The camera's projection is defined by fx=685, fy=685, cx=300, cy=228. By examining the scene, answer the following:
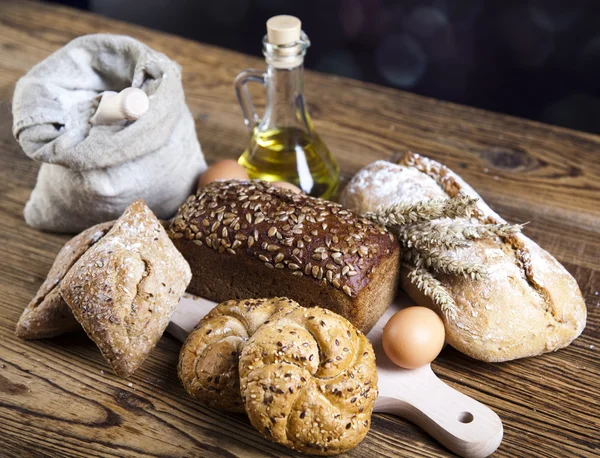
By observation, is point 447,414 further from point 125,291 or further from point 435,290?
point 125,291

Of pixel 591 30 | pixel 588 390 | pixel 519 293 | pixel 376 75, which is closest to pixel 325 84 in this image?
pixel 376 75

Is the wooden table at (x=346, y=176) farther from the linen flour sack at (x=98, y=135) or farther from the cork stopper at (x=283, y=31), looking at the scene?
the cork stopper at (x=283, y=31)

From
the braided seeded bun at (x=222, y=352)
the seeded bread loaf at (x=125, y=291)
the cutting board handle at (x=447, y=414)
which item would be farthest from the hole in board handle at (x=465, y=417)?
the seeded bread loaf at (x=125, y=291)

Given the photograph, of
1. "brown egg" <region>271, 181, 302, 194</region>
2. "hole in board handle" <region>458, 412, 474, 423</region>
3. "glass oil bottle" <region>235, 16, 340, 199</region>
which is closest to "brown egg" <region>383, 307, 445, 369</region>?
"hole in board handle" <region>458, 412, 474, 423</region>

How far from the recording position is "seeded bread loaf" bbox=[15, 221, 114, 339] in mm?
1635

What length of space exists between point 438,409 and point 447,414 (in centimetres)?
2

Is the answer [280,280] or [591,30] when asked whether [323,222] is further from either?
[591,30]

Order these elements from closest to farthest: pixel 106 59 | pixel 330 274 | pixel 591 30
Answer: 1. pixel 330 274
2. pixel 106 59
3. pixel 591 30

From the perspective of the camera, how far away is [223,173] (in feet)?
6.59

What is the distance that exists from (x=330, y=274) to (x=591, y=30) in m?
2.16

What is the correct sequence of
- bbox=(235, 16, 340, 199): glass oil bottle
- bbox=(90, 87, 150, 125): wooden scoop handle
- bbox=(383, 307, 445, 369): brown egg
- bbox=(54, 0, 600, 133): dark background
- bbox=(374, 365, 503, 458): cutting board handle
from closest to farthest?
1. bbox=(374, 365, 503, 458): cutting board handle
2. bbox=(383, 307, 445, 369): brown egg
3. bbox=(90, 87, 150, 125): wooden scoop handle
4. bbox=(235, 16, 340, 199): glass oil bottle
5. bbox=(54, 0, 600, 133): dark background

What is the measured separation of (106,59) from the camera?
1.94 m

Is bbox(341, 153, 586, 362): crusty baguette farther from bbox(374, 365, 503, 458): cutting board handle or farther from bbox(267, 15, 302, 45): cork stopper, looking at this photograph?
bbox(267, 15, 302, 45): cork stopper

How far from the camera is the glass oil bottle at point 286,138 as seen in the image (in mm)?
1979
